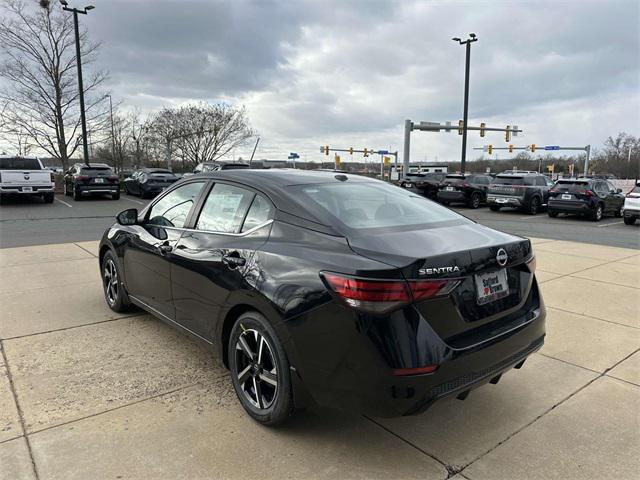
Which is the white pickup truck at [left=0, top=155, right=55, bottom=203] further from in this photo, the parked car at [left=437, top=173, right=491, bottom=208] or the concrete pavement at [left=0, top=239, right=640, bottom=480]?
the parked car at [left=437, top=173, right=491, bottom=208]

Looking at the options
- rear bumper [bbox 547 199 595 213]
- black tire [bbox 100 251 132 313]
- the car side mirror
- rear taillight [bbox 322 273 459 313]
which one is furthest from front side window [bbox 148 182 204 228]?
rear bumper [bbox 547 199 595 213]

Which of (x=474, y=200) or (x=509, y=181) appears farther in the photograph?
(x=474, y=200)

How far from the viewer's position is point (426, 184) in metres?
23.6

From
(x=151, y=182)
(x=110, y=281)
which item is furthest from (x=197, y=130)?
(x=110, y=281)

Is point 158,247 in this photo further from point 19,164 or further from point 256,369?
point 19,164

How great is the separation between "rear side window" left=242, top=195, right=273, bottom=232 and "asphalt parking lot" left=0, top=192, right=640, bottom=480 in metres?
1.20

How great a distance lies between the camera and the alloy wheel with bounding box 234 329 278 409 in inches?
110

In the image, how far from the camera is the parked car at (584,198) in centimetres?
1778

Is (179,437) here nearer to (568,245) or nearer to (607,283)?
(607,283)

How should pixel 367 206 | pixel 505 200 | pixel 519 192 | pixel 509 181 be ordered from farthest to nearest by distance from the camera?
pixel 509 181, pixel 505 200, pixel 519 192, pixel 367 206

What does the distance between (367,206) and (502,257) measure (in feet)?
3.14

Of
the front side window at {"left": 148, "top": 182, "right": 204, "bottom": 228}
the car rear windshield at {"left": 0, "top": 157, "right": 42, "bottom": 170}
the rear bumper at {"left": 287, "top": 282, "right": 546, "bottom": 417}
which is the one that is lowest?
the rear bumper at {"left": 287, "top": 282, "right": 546, "bottom": 417}

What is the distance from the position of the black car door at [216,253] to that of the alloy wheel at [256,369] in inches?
11.6

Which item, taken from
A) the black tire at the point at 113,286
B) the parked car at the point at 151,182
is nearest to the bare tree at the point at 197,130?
the parked car at the point at 151,182
